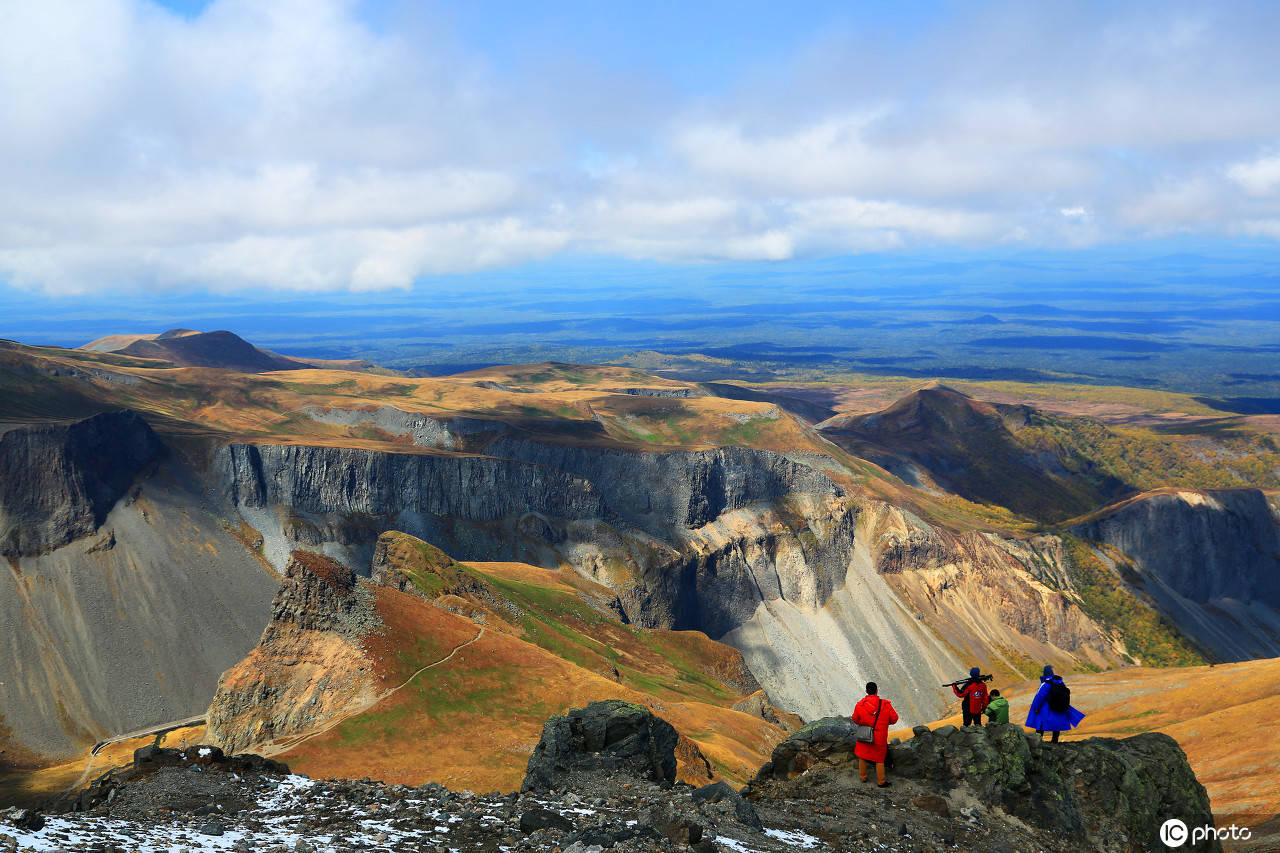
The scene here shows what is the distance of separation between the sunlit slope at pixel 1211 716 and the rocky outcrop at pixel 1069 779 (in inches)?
481

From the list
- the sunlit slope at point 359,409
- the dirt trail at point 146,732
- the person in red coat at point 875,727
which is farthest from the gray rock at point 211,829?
the sunlit slope at point 359,409

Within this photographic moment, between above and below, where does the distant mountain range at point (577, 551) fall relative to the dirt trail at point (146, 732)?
above

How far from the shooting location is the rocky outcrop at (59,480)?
4277 inches

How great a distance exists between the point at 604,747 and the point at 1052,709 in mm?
15728

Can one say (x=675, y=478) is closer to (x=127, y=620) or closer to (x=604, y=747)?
(x=127, y=620)

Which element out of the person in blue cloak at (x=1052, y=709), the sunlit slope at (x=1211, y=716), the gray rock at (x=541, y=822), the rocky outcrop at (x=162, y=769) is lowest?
the sunlit slope at (x=1211, y=716)

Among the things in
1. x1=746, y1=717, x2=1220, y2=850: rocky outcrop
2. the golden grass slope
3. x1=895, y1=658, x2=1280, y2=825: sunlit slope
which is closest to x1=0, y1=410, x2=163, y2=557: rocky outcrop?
the golden grass slope

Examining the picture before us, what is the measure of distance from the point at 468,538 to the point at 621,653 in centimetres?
5170

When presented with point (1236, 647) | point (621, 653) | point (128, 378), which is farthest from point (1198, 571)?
point (128, 378)

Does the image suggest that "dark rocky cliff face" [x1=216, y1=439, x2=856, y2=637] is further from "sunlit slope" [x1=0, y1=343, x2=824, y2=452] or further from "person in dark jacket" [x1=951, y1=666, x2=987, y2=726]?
"person in dark jacket" [x1=951, y1=666, x2=987, y2=726]

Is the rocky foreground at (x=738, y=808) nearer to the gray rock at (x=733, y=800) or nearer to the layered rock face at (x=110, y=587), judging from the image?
the gray rock at (x=733, y=800)

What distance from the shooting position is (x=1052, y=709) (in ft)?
77.3

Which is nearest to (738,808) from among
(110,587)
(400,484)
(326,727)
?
(326,727)

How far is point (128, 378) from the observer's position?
17188cm
